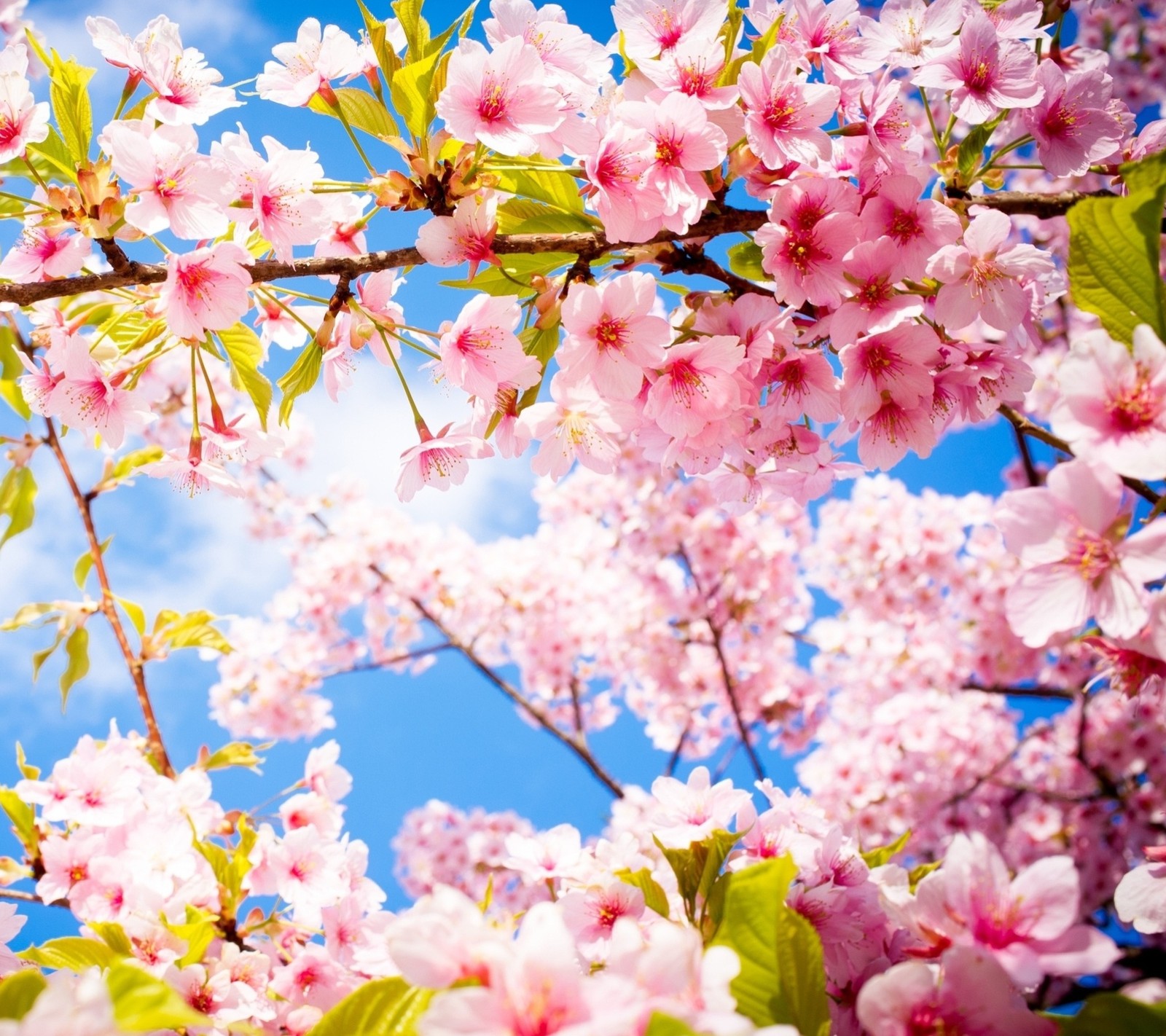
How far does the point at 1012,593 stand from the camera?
779mm

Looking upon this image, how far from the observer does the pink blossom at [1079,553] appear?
2.33 ft

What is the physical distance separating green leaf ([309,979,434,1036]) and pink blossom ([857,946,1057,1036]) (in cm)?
35

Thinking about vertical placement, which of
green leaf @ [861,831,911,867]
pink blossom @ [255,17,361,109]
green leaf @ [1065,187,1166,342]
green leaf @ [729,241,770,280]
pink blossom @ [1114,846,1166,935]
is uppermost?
pink blossom @ [255,17,361,109]

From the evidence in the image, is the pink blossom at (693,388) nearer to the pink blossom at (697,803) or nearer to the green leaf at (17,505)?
the pink blossom at (697,803)

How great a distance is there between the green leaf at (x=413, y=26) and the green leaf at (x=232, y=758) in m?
1.44

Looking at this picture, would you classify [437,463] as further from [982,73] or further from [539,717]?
[539,717]

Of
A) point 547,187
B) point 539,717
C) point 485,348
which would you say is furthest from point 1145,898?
point 539,717

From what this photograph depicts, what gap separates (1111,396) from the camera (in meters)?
0.74

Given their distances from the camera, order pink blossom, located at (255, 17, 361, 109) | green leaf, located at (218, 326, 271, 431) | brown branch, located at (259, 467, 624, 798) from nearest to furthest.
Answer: pink blossom, located at (255, 17, 361, 109) → green leaf, located at (218, 326, 271, 431) → brown branch, located at (259, 467, 624, 798)

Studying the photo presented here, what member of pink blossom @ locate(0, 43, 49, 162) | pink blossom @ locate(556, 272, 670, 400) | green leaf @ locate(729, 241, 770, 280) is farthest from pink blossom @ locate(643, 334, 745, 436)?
pink blossom @ locate(0, 43, 49, 162)

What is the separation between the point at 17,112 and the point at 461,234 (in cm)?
59

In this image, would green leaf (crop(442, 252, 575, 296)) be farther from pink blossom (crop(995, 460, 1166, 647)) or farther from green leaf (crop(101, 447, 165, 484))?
green leaf (crop(101, 447, 165, 484))

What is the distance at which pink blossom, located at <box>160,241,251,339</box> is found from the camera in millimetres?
1059

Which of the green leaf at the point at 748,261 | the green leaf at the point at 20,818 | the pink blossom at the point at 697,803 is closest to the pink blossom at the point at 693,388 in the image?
the green leaf at the point at 748,261
